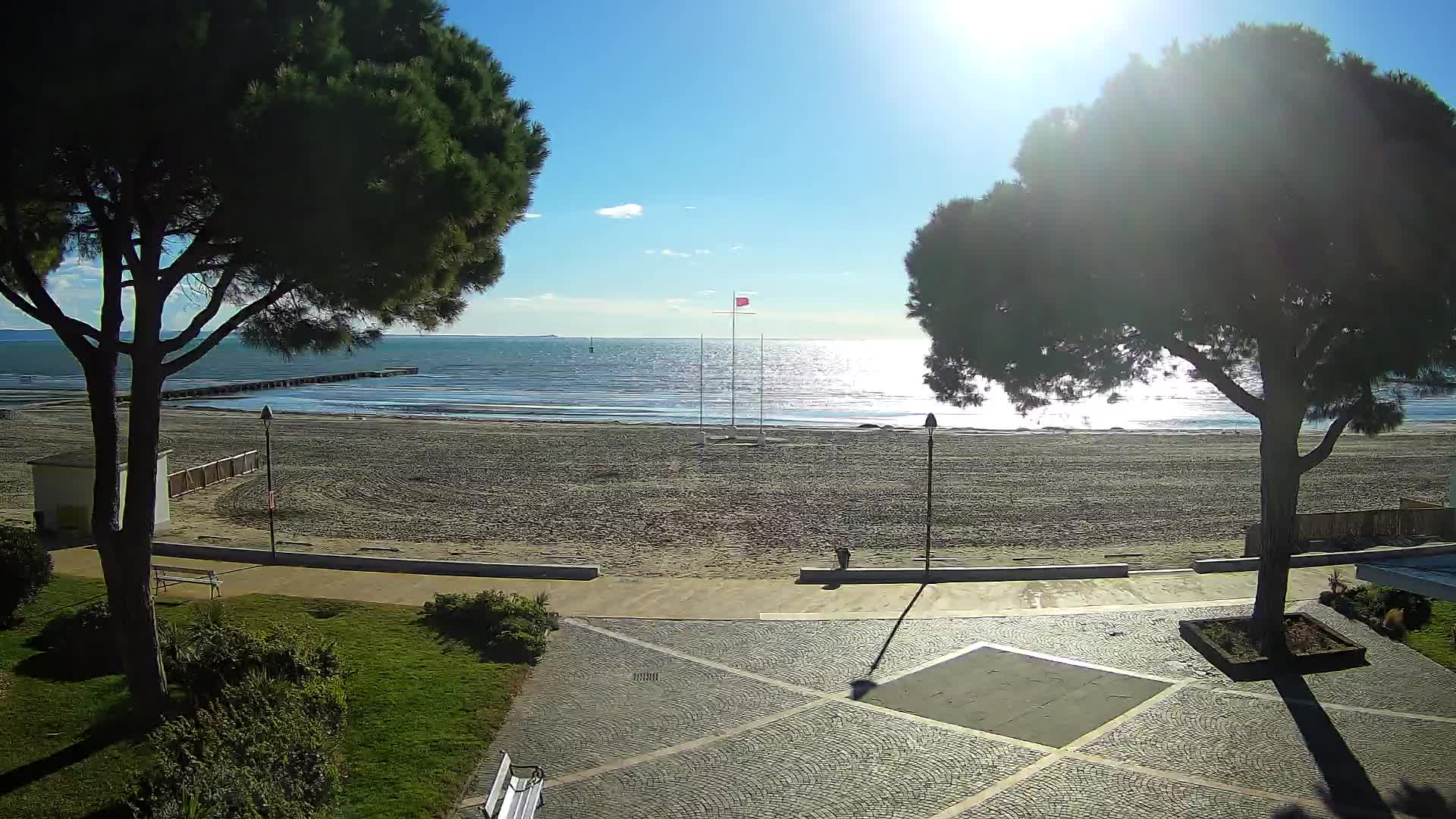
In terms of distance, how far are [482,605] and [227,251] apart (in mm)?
5712

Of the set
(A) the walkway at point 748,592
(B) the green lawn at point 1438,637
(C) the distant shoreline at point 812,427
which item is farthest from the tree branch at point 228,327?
(C) the distant shoreline at point 812,427

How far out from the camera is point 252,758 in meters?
6.65

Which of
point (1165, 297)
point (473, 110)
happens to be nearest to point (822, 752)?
point (1165, 297)

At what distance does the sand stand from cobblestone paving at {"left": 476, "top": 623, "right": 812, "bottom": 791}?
564 centimetres

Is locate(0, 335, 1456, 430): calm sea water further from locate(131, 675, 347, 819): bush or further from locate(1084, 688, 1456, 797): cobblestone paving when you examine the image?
locate(131, 675, 347, 819): bush

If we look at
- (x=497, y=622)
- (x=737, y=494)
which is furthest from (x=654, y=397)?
(x=497, y=622)

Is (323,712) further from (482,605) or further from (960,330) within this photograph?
(960,330)

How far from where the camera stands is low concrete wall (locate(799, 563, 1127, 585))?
1545cm

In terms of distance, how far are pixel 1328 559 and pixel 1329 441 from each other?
20.7ft

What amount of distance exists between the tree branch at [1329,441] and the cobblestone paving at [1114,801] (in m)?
5.13

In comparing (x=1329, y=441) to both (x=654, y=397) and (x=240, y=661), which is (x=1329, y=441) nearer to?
(x=240, y=661)

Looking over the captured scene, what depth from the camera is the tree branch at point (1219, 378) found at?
11.3 meters

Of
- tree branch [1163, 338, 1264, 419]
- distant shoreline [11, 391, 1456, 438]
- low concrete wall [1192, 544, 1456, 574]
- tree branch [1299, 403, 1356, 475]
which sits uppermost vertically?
tree branch [1163, 338, 1264, 419]

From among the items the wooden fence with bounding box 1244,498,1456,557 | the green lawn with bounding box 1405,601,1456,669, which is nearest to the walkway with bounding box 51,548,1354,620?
the green lawn with bounding box 1405,601,1456,669
